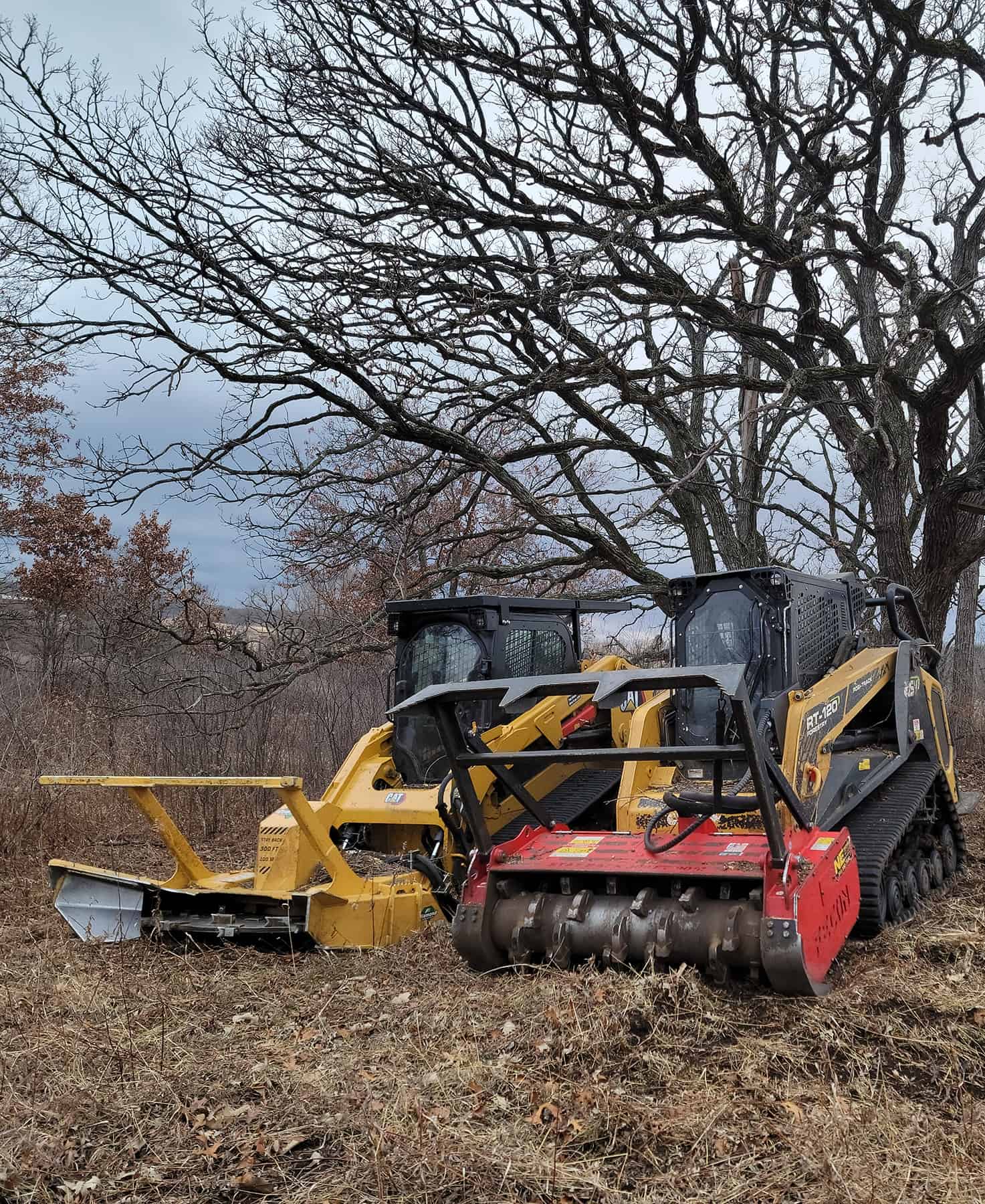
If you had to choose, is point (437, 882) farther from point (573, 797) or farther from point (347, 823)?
point (573, 797)

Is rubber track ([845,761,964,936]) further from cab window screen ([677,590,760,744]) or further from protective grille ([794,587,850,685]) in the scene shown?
cab window screen ([677,590,760,744])

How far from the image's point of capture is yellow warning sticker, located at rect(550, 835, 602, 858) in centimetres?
623

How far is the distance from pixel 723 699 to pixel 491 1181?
4.32 m

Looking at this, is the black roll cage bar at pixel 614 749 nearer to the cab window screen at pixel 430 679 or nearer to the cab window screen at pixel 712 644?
the cab window screen at pixel 712 644

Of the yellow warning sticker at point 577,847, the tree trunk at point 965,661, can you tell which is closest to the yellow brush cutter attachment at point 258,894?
the yellow warning sticker at point 577,847

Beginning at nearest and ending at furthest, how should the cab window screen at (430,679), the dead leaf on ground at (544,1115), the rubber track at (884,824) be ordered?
the dead leaf on ground at (544,1115), the rubber track at (884,824), the cab window screen at (430,679)

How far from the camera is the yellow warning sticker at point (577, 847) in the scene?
245 inches

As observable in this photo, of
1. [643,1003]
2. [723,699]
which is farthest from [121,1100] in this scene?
[723,699]

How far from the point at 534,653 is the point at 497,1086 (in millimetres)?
5016

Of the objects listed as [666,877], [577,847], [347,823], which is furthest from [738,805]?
[347,823]

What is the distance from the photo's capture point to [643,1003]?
16.2 ft

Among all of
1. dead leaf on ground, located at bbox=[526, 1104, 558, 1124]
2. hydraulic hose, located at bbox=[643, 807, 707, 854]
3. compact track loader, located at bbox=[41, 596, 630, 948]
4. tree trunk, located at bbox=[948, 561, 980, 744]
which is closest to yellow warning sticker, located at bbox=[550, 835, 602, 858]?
hydraulic hose, located at bbox=[643, 807, 707, 854]

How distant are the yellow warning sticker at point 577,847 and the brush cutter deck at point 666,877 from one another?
1cm

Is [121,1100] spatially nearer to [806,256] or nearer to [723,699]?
[723,699]
